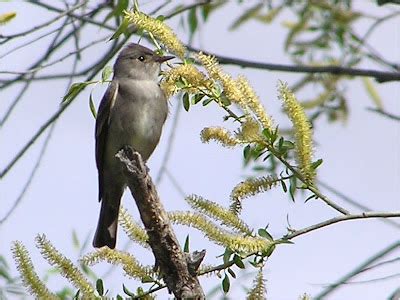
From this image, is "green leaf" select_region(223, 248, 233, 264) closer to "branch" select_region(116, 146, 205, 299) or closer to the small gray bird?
"branch" select_region(116, 146, 205, 299)

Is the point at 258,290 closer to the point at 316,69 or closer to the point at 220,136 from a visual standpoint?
the point at 220,136

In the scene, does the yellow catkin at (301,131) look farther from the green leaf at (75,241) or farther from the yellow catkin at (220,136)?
the green leaf at (75,241)

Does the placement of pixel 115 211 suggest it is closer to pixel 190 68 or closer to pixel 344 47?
pixel 344 47

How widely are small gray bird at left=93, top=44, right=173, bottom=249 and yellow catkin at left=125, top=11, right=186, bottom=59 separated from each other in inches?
86.6

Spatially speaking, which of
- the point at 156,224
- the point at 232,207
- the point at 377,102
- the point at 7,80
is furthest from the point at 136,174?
the point at 377,102

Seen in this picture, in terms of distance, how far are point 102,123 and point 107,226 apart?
0.63 metres

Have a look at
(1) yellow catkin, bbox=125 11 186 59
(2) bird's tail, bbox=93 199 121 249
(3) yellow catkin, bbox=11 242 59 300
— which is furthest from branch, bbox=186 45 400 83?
(3) yellow catkin, bbox=11 242 59 300

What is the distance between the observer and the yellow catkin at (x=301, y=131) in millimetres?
4039

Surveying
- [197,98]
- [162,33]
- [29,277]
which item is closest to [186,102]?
[197,98]

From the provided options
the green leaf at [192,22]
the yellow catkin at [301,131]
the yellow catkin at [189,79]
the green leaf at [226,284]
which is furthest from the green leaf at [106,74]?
the green leaf at [192,22]

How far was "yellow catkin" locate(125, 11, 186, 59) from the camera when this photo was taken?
14.5 ft

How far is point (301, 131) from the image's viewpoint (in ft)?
13.2

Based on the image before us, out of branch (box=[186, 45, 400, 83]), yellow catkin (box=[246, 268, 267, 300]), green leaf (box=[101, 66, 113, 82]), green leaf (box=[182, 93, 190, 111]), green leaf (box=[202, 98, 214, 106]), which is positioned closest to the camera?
yellow catkin (box=[246, 268, 267, 300])

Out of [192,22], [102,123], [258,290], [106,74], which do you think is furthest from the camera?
[102,123]
